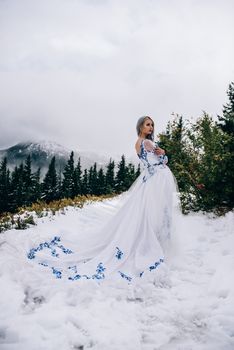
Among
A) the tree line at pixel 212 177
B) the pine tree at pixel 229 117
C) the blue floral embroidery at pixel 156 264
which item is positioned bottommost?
the blue floral embroidery at pixel 156 264

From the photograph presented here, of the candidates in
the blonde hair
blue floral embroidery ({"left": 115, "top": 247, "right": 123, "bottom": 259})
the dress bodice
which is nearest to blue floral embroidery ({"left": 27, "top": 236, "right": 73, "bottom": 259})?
blue floral embroidery ({"left": 115, "top": 247, "right": 123, "bottom": 259})

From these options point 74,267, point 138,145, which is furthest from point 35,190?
point 74,267

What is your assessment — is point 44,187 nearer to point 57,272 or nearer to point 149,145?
point 149,145

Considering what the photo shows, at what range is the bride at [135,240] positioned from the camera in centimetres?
529

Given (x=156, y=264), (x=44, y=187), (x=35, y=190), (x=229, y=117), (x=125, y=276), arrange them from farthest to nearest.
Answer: (x=35, y=190)
(x=44, y=187)
(x=229, y=117)
(x=156, y=264)
(x=125, y=276)

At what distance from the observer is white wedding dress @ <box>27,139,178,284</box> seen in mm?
5277

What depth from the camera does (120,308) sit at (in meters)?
4.12

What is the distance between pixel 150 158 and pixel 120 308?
324cm

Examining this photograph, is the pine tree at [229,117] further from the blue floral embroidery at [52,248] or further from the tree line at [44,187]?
the tree line at [44,187]

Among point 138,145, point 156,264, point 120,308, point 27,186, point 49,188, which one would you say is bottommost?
point 27,186

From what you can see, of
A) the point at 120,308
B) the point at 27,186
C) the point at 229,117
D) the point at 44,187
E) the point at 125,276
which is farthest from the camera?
the point at 27,186

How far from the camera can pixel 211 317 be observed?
3.85 m

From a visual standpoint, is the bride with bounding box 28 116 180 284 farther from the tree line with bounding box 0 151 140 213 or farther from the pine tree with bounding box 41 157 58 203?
the pine tree with bounding box 41 157 58 203

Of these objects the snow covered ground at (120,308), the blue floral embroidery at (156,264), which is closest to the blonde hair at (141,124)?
the snow covered ground at (120,308)
